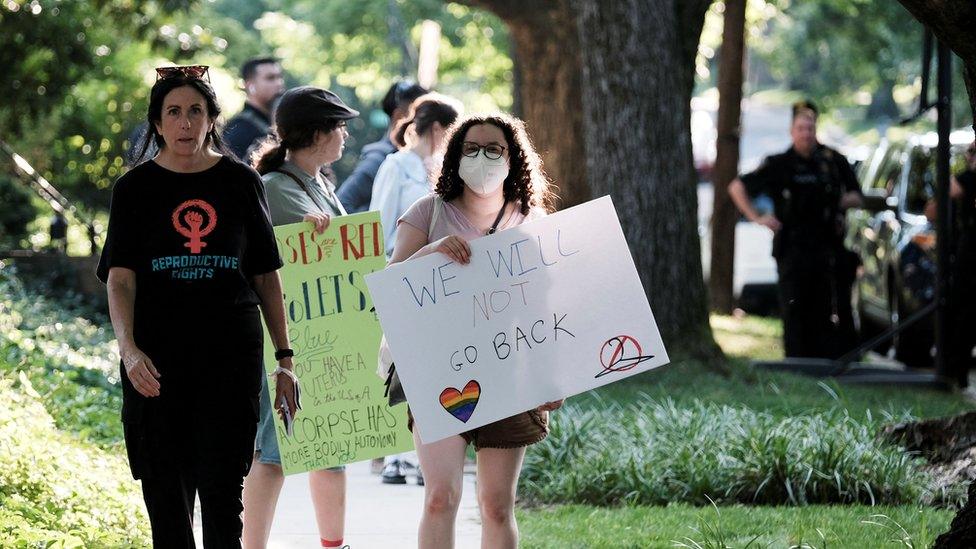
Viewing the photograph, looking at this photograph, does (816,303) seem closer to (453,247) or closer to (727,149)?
(727,149)

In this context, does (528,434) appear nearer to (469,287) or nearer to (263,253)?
(469,287)

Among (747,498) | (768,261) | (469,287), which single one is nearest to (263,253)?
(469,287)

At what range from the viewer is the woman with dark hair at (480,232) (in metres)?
5.13

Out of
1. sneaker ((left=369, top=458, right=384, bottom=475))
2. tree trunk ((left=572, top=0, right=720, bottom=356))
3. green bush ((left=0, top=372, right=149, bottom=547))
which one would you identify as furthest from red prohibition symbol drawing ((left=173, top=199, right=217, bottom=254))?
tree trunk ((left=572, top=0, right=720, bottom=356))

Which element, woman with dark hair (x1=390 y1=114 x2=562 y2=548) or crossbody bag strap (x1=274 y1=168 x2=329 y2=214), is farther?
crossbody bag strap (x1=274 y1=168 x2=329 y2=214)

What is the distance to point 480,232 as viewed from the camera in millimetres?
5320

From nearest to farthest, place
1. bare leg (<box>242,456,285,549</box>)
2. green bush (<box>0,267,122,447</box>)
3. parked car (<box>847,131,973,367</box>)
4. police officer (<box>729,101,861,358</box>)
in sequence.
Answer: bare leg (<box>242,456,285,549</box>)
green bush (<box>0,267,122,447</box>)
police officer (<box>729,101,861,358</box>)
parked car (<box>847,131,973,367</box>)

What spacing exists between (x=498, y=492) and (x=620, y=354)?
0.61 meters

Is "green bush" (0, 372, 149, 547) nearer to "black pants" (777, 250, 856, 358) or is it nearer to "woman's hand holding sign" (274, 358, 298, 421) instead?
"woman's hand holding sign" (274, 358, 298, 421)

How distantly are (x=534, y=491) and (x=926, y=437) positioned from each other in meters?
1.98

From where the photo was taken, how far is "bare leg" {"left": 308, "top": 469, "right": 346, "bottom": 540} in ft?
20.2

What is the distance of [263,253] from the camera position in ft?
16.3

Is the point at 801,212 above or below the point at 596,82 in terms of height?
below

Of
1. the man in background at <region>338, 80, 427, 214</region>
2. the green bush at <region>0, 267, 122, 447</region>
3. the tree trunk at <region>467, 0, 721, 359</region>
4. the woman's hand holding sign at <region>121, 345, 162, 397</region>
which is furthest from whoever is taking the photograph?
the tree trunk at <region>467, 0, 721, 359</region>
